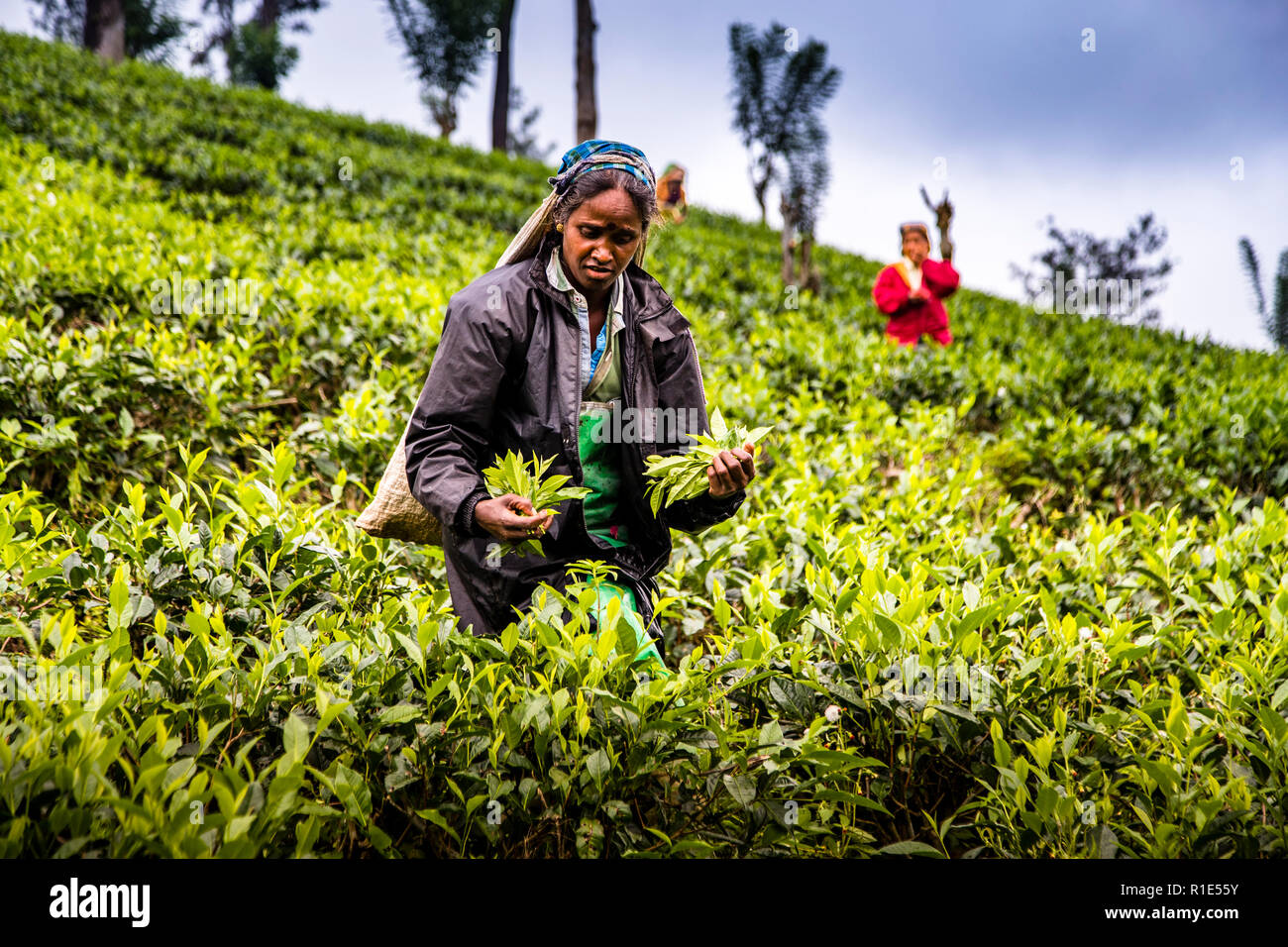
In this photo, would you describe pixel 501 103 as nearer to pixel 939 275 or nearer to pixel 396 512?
pixel 939 275

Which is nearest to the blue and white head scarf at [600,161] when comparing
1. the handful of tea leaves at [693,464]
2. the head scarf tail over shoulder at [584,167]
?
the head scarf tail over shoulder at [584,167]

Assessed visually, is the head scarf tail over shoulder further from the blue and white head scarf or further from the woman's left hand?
the woman's left hand

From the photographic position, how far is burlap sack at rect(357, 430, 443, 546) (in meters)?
2.16

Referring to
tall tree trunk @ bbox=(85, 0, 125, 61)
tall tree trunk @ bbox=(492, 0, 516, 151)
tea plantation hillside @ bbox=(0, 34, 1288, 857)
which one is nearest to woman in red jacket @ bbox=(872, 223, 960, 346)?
tea plantation hillside @ bbox=(0, 34, 1288, 857)

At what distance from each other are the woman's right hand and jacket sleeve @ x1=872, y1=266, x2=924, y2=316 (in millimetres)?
5696

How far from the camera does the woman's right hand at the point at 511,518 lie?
1771 millimetres

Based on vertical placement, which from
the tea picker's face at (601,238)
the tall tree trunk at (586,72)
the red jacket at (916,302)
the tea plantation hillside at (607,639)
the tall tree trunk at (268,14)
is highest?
the tall tree trunk at (268,14)

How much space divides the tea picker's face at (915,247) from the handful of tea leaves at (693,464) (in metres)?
5.51

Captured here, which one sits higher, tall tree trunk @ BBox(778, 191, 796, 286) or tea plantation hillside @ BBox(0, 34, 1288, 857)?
tall tree trunk @ BBox(778, 191, 796, 286)

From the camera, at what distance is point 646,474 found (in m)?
2.05

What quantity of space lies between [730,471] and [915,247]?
5736mm

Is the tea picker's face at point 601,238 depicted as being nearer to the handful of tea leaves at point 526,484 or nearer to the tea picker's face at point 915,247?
the handful of tea leaves at point 526,484

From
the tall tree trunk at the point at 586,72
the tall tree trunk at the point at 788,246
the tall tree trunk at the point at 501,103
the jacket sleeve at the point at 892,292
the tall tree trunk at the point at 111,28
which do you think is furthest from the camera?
the tall tree trunk at the point at 501,103
